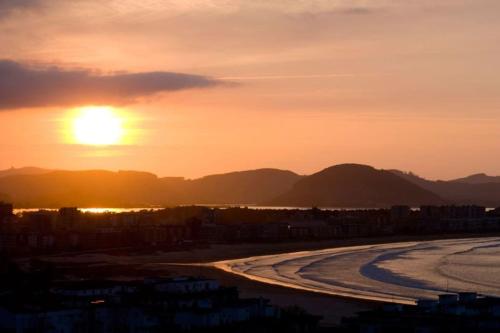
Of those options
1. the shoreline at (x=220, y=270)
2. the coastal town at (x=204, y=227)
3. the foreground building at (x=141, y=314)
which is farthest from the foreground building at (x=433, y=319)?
the coastal town at (x=204, y=227)

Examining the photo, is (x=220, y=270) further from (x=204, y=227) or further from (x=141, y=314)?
(x=204, y=227)

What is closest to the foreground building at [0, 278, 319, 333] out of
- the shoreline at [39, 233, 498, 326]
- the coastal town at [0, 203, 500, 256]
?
the shoreline at [39, 233, 498, 326]

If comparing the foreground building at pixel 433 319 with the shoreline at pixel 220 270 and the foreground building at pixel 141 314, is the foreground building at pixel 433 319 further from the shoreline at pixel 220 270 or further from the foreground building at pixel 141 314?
the shoreline at pixel 220 270

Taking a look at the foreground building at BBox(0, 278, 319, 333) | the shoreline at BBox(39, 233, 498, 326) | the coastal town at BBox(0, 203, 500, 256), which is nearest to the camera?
the foreground building at BBox(0, 278, 319, 333)

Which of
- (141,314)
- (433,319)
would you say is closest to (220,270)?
(141,314)

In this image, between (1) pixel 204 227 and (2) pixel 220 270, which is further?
(1) pixel 204 227

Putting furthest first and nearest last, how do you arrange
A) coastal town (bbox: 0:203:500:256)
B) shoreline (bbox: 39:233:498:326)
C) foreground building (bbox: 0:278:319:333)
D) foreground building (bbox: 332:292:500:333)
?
coastal town (bbox: 0:203:500:256) < shoreline (bbox: 39:233:498:326) < foreground building (bbox: 0:278:319:333) < foreground building (bbox: 332:292:500:333)

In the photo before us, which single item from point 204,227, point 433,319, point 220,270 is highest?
point 204,227

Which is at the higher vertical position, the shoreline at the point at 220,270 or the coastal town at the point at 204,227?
the coastal town at the point at 204,227

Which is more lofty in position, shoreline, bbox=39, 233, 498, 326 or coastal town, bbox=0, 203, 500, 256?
coastal town, bbox=0, 203, 500, 256

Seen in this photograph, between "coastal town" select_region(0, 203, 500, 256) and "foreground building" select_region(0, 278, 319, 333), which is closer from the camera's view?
"foreground building" select_region(0, 278, 319, 333)

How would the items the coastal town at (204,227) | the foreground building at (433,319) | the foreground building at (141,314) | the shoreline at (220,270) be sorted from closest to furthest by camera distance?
the foreground building at (433,319)
the foreground building at (141,314)
the shoreline at (220,270)
the coastal town at (204,227)

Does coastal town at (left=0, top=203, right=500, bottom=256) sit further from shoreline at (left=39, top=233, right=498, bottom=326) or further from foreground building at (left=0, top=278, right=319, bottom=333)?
foreground building at (left=0, top=278, right=319, bottom=333)

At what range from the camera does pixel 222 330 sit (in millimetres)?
27703
